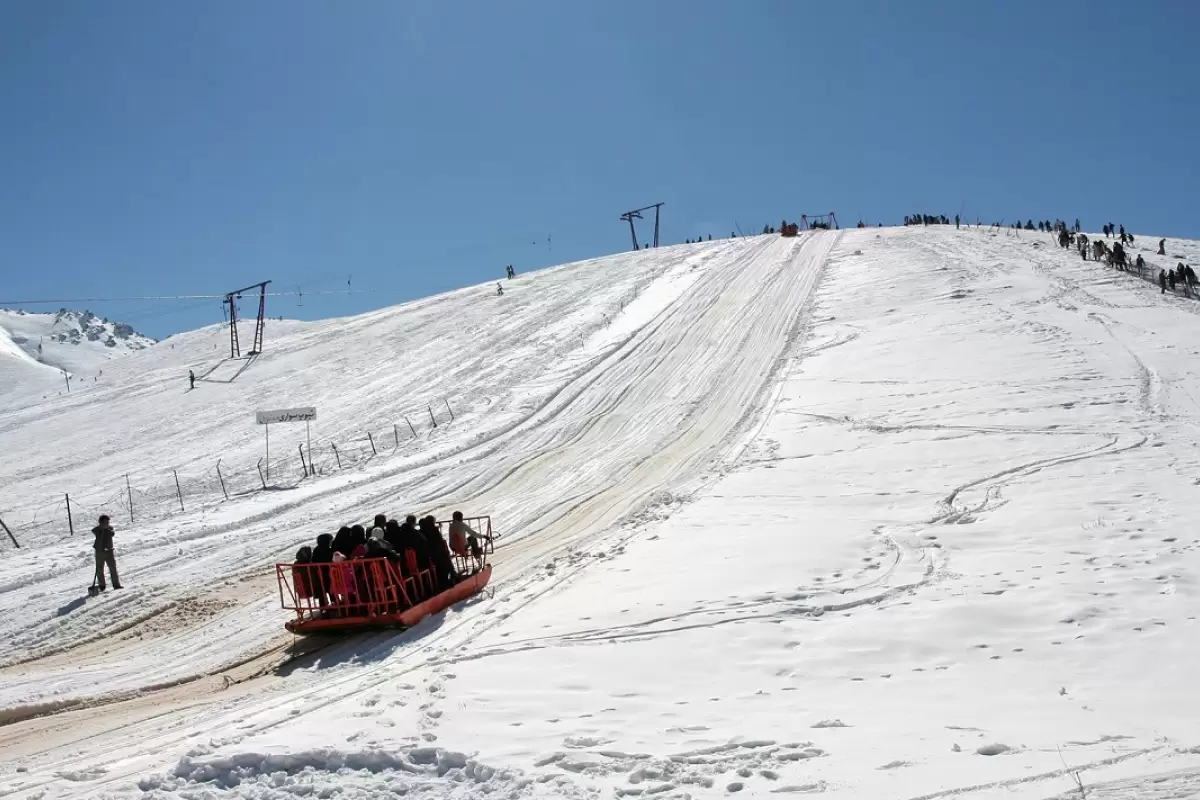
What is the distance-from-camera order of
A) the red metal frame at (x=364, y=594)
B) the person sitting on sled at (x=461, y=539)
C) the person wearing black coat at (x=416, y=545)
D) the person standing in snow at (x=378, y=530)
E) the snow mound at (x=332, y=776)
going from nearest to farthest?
the snow mound at (x=332, y=776)
the red metal frame at (x=364, y=594)
the person standing in snow at (x=378, y=530)
the person wearing black coat at (x=416, y=545)
the person sitting on sled at (x=461, y=539)

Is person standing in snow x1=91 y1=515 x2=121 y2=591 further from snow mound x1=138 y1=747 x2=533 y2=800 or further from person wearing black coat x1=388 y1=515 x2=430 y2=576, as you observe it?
snow mound x1=138 y1=747 x2=533 y2=800

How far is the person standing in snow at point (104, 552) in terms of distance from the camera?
630 inches

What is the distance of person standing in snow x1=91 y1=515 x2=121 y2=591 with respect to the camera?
1600 centimetres

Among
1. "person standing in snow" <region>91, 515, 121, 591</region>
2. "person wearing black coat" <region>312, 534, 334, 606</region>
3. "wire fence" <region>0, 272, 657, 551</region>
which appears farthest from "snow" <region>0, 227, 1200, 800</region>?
"person wearing black coat" <region>312, 534, 334, 606</region>

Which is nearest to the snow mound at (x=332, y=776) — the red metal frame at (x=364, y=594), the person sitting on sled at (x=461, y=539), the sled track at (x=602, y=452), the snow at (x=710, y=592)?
the snow at (x=710, y=592)

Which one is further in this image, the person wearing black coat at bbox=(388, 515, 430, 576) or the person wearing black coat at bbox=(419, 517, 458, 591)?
the person wearing black coat at bbox=(419, 517, 458, 591)

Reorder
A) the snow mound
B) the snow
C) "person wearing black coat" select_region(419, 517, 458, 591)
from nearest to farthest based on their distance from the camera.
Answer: the snow mound → the snow → "person wearing black coat" select_region(419, 517, 458, 591)

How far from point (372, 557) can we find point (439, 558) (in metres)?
1.00

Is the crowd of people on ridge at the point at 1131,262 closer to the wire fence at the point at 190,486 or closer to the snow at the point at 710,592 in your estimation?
the snow at the point at 710,592

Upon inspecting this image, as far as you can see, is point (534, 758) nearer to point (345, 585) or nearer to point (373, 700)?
point (373, 700)

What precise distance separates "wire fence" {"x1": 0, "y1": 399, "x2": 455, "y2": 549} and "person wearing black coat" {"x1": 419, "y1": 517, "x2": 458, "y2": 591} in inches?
429

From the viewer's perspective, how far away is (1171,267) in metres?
41.8

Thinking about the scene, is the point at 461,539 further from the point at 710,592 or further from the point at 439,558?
the point at 710,592

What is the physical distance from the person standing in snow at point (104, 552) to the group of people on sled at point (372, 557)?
4873mm
